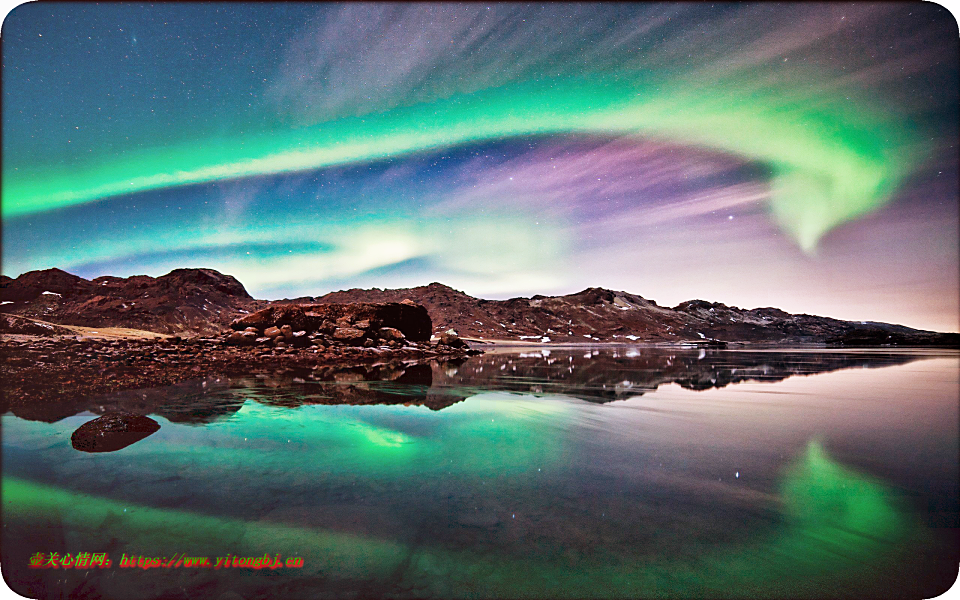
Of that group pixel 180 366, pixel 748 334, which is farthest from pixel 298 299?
pixel 748 334

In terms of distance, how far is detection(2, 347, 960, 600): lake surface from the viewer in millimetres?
3031

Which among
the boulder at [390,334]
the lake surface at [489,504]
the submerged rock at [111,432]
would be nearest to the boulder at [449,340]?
the boulder at [390,334]

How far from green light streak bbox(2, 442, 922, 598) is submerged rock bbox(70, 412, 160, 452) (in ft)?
5.41

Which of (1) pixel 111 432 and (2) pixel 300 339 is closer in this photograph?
(1) pixel 111 432

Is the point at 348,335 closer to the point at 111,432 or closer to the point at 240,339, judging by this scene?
the point at 240,339

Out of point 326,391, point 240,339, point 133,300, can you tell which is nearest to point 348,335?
point 240,339

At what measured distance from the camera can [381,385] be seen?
13.4m

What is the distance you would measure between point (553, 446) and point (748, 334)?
745ft

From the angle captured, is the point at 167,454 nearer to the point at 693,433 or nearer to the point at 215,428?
the point at 215,428

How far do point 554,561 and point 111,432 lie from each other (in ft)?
24.8

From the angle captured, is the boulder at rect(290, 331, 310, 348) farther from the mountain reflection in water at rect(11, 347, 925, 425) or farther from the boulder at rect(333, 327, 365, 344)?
the mountain reflection in water at rect(11, 347, 925, 425)

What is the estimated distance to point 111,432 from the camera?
632 centimetres

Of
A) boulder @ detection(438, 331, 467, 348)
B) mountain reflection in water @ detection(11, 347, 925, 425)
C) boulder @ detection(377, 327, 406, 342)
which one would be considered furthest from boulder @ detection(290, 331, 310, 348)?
boulder @ detection(438, 331, 467, 348)

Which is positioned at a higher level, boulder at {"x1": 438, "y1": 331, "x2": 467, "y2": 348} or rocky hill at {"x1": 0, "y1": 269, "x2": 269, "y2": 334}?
rocky hill at {"x1": 0, "y1": 269, "x2": 269, "y2": 334}
